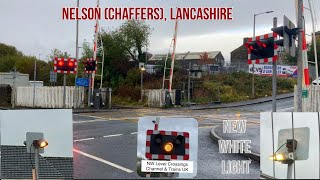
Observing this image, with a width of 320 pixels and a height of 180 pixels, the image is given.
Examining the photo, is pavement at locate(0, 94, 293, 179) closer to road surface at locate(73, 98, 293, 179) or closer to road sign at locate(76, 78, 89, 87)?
road surface at locate(73, 98, 293, 179)

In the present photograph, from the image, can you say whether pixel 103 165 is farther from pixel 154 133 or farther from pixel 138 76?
pixel 138 76

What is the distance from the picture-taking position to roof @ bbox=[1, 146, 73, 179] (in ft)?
17.6

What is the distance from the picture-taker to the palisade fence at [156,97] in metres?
9.11

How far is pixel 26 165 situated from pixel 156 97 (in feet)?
15.1

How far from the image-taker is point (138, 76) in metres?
8.51

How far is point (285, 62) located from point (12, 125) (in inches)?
387

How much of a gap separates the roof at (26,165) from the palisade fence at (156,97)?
12.5ft

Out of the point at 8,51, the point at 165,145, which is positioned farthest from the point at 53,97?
the point at 165,145

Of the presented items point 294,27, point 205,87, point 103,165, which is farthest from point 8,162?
point 205,87

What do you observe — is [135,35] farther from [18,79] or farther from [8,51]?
[18,79]

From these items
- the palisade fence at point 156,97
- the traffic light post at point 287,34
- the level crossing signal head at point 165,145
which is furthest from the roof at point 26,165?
the traffic light post at point 287,34

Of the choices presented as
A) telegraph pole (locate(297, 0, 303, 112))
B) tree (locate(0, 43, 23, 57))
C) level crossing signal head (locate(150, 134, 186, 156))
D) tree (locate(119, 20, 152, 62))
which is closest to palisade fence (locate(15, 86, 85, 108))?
tree (locate(0, 43, 23, 57))

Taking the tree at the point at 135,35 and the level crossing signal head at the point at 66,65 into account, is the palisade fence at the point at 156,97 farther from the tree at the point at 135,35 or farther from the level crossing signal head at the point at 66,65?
the level crossing signal head at the point at 66,65

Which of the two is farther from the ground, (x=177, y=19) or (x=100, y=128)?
(x=177, y=19)
